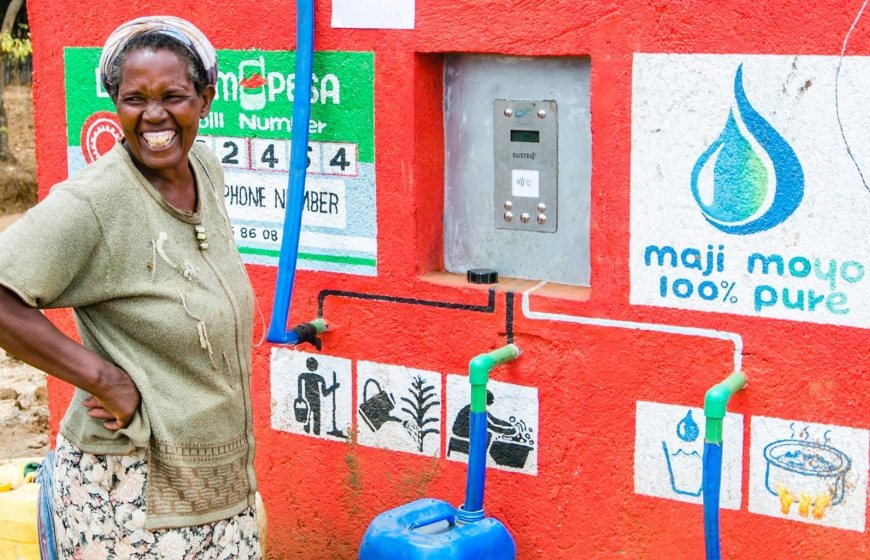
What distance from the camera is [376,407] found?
413cm

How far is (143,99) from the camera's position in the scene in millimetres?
2805

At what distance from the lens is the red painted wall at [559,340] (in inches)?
133

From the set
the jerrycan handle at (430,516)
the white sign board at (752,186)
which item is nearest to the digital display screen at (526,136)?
the white sign board at (752,186)

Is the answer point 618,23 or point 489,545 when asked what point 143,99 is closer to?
point 618,23

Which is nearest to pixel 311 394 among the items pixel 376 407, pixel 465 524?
pixel 376 407

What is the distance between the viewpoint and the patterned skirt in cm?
277

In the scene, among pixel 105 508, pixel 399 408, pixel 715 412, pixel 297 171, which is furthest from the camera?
pixel 399 408

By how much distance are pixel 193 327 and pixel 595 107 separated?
1.41 meters

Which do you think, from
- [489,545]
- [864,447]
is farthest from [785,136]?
[489,545]

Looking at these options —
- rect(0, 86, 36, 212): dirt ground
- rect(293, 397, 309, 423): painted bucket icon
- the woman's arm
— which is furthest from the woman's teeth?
rect(0, 86, 36, 212): dirt ground

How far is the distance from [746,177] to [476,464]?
1.10 metres

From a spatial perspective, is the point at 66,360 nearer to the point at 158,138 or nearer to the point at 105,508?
the point at 105,508

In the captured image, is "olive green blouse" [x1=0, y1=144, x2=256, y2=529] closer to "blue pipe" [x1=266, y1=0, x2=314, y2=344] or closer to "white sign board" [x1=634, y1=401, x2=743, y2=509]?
"blue pipe" [x1=266, y1=0, x2=314, y2=344]

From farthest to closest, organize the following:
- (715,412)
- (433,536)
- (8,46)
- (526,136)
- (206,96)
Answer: (8,46), (526,136), (433,536), (715,412), (206,96)
